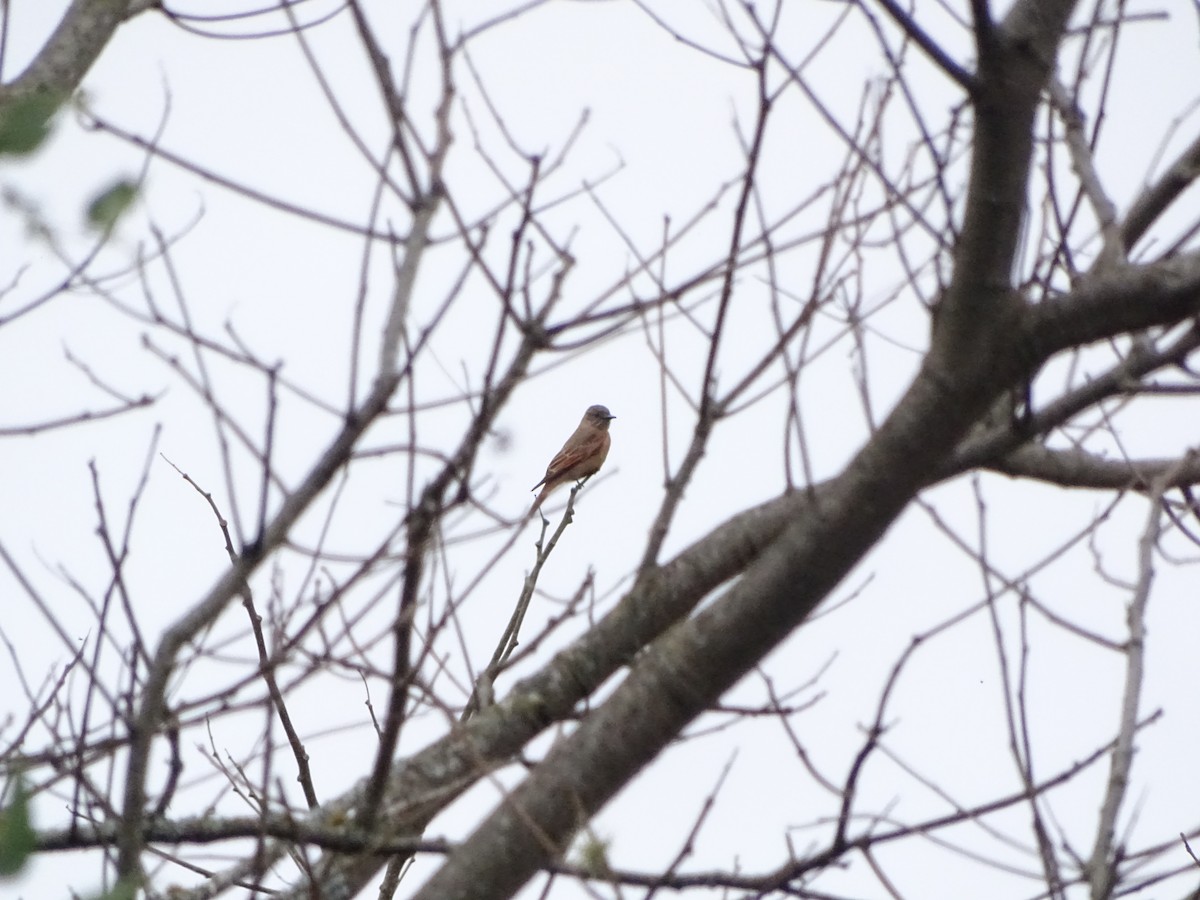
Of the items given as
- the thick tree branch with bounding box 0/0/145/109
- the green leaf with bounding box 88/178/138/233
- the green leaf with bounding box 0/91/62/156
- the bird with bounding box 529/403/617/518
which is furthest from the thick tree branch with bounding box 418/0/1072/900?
the bird with bounding box 529/403/617/518

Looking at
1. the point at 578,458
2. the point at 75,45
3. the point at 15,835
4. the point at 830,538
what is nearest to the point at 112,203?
the point at 15,835

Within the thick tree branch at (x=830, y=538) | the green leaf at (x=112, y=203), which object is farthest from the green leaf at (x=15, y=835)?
the thick tree branch at (x=830, y=538)

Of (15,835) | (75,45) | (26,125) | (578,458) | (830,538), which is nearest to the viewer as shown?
(15,835)

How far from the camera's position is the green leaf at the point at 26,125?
1.37 metres

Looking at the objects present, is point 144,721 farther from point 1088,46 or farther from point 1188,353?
point 1088,46

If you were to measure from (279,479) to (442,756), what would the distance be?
3.89 feet

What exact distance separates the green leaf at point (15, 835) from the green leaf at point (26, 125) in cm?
62

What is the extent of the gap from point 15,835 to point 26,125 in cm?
68

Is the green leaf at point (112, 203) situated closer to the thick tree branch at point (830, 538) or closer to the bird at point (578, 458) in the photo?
the thick tree branch at point (830, 538)

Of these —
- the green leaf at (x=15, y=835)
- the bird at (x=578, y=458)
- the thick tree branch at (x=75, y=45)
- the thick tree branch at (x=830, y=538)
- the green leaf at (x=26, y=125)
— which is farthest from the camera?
the bird at (x=578, y=458)

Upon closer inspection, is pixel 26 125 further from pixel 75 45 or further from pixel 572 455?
pixel 572 455

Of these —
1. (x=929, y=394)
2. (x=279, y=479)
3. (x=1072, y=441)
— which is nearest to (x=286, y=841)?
(x=279, y=479)

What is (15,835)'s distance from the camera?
1276 millimetres

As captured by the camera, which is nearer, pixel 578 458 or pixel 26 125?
pixel 26 125
